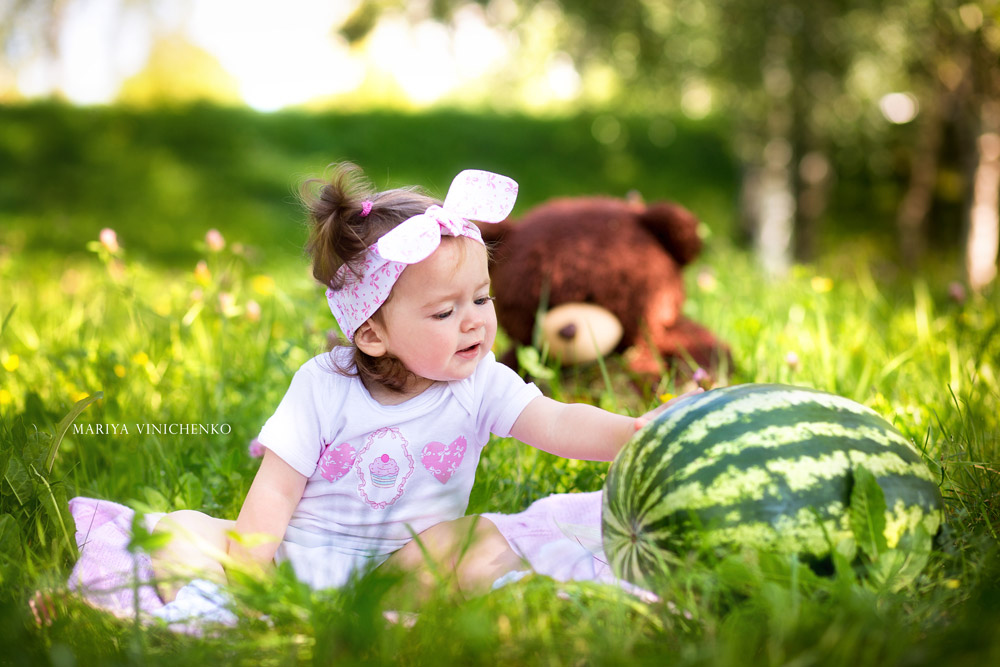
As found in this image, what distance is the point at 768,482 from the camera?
168 cm

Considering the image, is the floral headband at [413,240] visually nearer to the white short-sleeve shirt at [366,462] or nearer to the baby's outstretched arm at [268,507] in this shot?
the white short-sleeve shirt at [366,462]

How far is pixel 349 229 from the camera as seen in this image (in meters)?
2.21

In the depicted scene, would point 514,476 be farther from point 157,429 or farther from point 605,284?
point 157,429

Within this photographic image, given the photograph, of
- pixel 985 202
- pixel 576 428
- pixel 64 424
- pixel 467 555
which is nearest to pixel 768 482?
pixel 576 428

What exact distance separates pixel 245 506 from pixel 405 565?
1.43 ft

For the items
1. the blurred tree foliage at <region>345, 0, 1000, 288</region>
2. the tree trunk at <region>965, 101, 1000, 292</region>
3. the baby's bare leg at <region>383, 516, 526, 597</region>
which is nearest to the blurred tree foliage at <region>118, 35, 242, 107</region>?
the blurred tree foliage at <region>345, 0, 1000, 288</region>

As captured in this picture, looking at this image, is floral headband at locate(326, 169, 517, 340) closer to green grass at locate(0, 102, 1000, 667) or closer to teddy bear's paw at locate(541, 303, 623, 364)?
green grass at locate(0, 102, 1000, 667)

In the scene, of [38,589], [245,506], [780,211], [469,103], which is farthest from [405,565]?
[469,103]

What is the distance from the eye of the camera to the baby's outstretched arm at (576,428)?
213 centimetres

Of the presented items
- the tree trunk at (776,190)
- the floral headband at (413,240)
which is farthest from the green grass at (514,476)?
the tree trunk at (776,190)

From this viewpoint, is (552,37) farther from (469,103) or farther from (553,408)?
(553,408)

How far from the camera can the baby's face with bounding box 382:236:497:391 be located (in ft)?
6.94

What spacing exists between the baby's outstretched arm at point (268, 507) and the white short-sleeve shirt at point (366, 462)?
0.06 meters

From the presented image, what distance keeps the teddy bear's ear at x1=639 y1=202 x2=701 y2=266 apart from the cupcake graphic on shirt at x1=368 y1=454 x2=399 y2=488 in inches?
77.9
